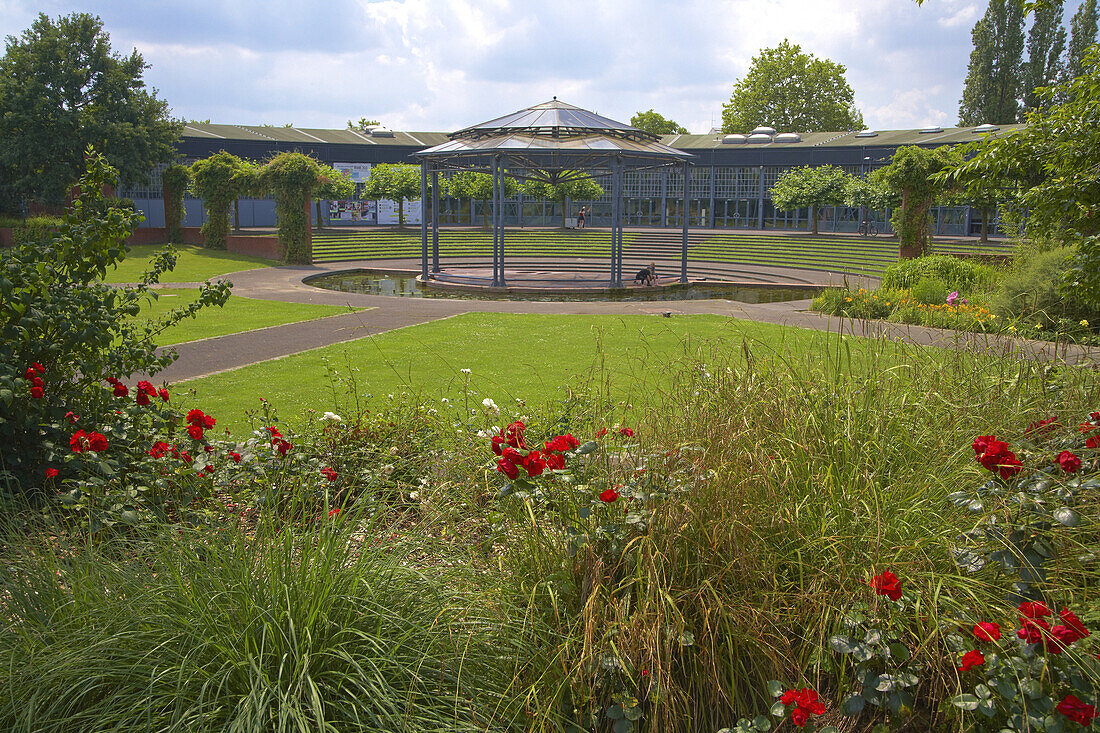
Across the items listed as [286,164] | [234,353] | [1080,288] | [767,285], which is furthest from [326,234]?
[1080,288]

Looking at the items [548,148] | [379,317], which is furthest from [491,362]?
[548,148]

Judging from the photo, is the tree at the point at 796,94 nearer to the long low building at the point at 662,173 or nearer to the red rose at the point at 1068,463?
the long low building at the point at 662,173

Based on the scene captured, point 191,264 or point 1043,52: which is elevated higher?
point 1043,52

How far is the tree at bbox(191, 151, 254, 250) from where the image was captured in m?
31.1

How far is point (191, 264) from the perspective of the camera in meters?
27.8

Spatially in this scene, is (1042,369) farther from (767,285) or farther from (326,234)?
(326,234)

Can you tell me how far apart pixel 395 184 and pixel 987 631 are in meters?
43.1

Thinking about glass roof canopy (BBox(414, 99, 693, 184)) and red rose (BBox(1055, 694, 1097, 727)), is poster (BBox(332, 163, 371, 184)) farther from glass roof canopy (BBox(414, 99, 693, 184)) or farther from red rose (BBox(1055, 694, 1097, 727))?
red rose (BBox(1055, 694, 1097, 727))

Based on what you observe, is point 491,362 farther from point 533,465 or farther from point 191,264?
point 191,264

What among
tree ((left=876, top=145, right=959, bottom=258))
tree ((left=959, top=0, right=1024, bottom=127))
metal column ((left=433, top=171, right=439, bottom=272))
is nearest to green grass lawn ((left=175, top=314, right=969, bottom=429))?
metal column ((left=433, top=171, right=439, bottom=272))

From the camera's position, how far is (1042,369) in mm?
4613

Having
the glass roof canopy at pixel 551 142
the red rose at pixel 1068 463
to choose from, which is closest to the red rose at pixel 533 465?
the red rose at pixel 1068 463

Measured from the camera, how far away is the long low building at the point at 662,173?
4559cm

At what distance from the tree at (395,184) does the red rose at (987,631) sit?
4169 centimetres
